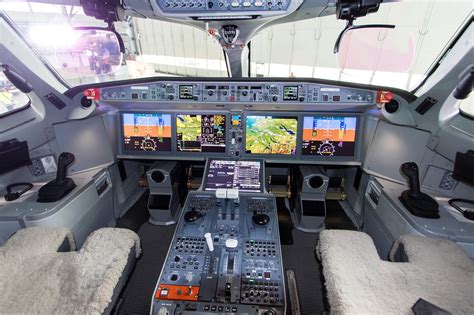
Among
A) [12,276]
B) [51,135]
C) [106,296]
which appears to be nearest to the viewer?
[106,296]

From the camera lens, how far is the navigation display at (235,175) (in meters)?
2.30

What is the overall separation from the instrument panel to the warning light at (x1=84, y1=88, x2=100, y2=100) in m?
0.34

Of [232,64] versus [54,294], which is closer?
[54,294]

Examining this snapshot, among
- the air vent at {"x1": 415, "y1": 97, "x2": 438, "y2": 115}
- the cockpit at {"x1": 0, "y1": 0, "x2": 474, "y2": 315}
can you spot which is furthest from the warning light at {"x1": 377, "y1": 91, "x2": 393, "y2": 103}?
the air vent at {"x1": 415, "y1": 97, "x2": 438, "y2": 115}

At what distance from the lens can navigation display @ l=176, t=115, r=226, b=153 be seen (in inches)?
99.2

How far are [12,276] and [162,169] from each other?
144 cm

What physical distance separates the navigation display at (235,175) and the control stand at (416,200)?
3.57ft

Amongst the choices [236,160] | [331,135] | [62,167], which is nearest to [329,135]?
[331,135]

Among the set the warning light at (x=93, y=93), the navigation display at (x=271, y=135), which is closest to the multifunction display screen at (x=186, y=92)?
the navigation display at (x=271, y=135)

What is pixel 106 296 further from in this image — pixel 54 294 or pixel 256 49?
pixel 256 49

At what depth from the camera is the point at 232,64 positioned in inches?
99.6

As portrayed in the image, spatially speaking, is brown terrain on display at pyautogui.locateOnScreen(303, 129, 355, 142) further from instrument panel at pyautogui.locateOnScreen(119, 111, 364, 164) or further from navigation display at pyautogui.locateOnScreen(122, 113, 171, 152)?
navigation display at pyautogui.locateOnScreen(122, 113, 171, 152)

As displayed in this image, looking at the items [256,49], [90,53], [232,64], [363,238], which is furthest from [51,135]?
[363,238]

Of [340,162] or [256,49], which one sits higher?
[256,49]
